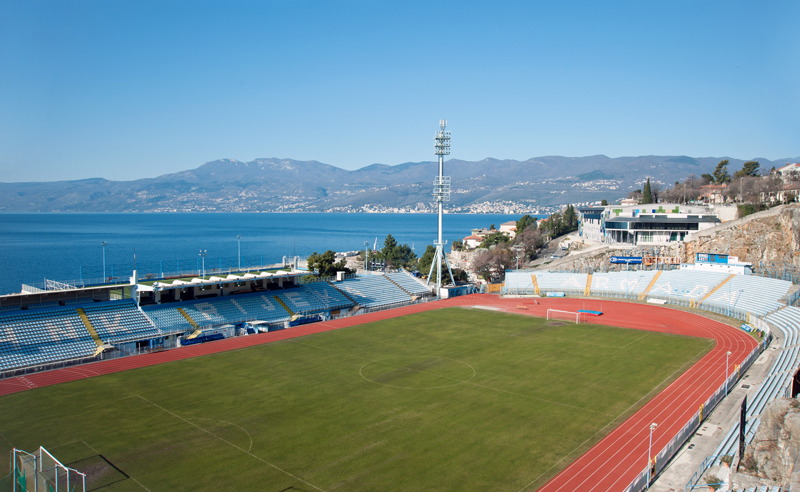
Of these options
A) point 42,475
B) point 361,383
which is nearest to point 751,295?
point 361,383

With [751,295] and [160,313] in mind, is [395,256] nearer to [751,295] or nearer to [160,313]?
[160,313]

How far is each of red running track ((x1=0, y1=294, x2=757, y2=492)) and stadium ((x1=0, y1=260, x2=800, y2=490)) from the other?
0.14 metres

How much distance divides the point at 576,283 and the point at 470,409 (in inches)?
1645

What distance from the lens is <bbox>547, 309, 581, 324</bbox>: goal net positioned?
47844 mm

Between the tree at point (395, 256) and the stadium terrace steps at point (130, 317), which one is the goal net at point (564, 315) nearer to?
the stadium terrace steps at point (130, 317)

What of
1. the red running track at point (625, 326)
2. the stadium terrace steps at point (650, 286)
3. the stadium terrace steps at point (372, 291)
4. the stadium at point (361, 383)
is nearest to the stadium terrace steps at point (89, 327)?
the stadium at point (361, 383)

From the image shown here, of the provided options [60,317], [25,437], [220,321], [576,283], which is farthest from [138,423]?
[576,283]

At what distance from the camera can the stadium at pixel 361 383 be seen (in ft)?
63.3

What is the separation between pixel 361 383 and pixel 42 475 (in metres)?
16.1

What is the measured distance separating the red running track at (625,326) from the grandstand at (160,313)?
5.62 feet

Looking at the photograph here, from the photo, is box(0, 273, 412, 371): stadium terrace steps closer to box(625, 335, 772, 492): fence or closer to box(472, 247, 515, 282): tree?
box(472, 247, 515, 282): tree

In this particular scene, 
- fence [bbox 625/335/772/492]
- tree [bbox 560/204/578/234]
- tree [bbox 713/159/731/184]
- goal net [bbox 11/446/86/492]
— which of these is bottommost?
fence [bbox 625/335/772/492]

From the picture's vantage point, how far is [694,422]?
72.8 feet

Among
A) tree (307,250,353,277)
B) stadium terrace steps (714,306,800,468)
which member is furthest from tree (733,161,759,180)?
tree (307,250,353,277)
